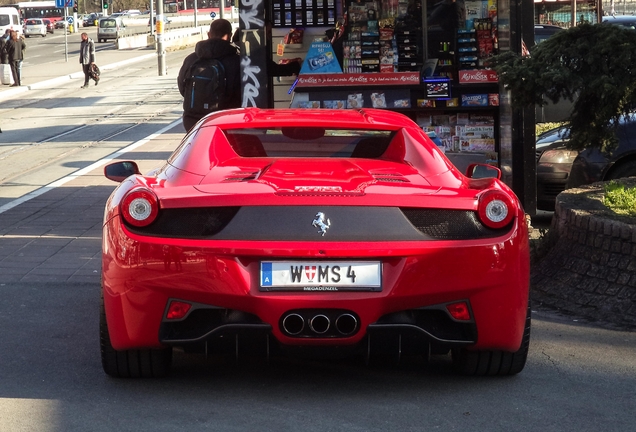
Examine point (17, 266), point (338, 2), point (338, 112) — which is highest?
point (338, 2)

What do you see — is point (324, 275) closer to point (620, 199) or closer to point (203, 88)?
point (620, 199)

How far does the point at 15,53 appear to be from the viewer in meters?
34.4

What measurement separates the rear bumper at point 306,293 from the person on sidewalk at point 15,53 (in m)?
30.6

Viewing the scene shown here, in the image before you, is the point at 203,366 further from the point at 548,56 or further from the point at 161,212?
the point at 548,56

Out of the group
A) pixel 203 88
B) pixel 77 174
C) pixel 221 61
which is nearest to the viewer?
pixel 203 88

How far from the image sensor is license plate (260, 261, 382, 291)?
443 cm

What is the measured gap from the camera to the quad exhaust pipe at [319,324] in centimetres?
445

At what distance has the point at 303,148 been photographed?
18.6 feet

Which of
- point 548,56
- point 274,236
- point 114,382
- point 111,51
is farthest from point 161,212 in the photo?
point 111,51

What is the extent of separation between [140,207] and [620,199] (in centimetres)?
379

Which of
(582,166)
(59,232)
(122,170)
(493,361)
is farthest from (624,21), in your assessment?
(493,361)

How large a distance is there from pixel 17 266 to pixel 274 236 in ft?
13.9

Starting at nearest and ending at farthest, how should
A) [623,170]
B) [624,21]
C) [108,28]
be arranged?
[623,170] → [624,21] → [108,28]

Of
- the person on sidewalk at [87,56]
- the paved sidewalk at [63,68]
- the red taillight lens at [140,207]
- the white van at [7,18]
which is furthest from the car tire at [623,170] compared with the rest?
the white van at [7,18]
